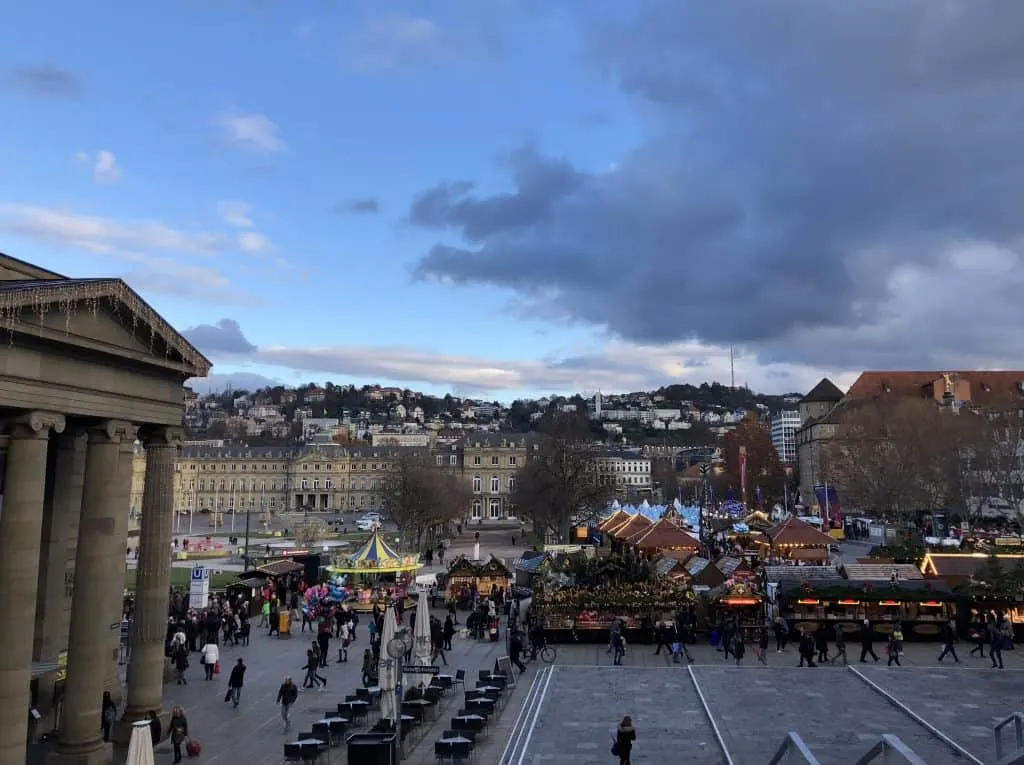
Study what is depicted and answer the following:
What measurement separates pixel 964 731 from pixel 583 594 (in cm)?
1366

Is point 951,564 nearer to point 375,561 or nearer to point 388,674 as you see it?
point 375,561

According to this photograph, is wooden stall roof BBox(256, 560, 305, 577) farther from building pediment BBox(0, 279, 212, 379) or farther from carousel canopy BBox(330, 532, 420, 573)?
building pediment BBox(0, 279, 212, 379)

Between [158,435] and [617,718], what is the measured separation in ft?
37.3

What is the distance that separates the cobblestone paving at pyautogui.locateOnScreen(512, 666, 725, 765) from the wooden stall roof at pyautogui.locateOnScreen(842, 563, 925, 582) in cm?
1251

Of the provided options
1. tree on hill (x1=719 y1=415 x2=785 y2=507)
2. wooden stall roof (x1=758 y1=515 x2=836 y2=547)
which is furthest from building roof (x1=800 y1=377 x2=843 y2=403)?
wooden stall roof (x1=758 y1=515 x2=836 y2=547)

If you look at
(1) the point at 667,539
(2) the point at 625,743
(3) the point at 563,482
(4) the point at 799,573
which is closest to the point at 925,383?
(3) the point at 563,482

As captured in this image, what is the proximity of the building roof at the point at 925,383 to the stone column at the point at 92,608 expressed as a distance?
99825 mm

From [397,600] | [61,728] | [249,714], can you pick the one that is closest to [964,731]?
[249,714]

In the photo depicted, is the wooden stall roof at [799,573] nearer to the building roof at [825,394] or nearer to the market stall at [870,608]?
the market stall at [870,608]

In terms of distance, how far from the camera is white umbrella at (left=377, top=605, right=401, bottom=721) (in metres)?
16.0

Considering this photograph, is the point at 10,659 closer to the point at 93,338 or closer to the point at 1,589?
the point at 1,589

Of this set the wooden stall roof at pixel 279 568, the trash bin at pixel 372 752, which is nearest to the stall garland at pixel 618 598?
the trash bin at pixel 372 752

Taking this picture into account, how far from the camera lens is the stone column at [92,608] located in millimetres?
13117

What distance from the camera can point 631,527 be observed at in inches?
2055
